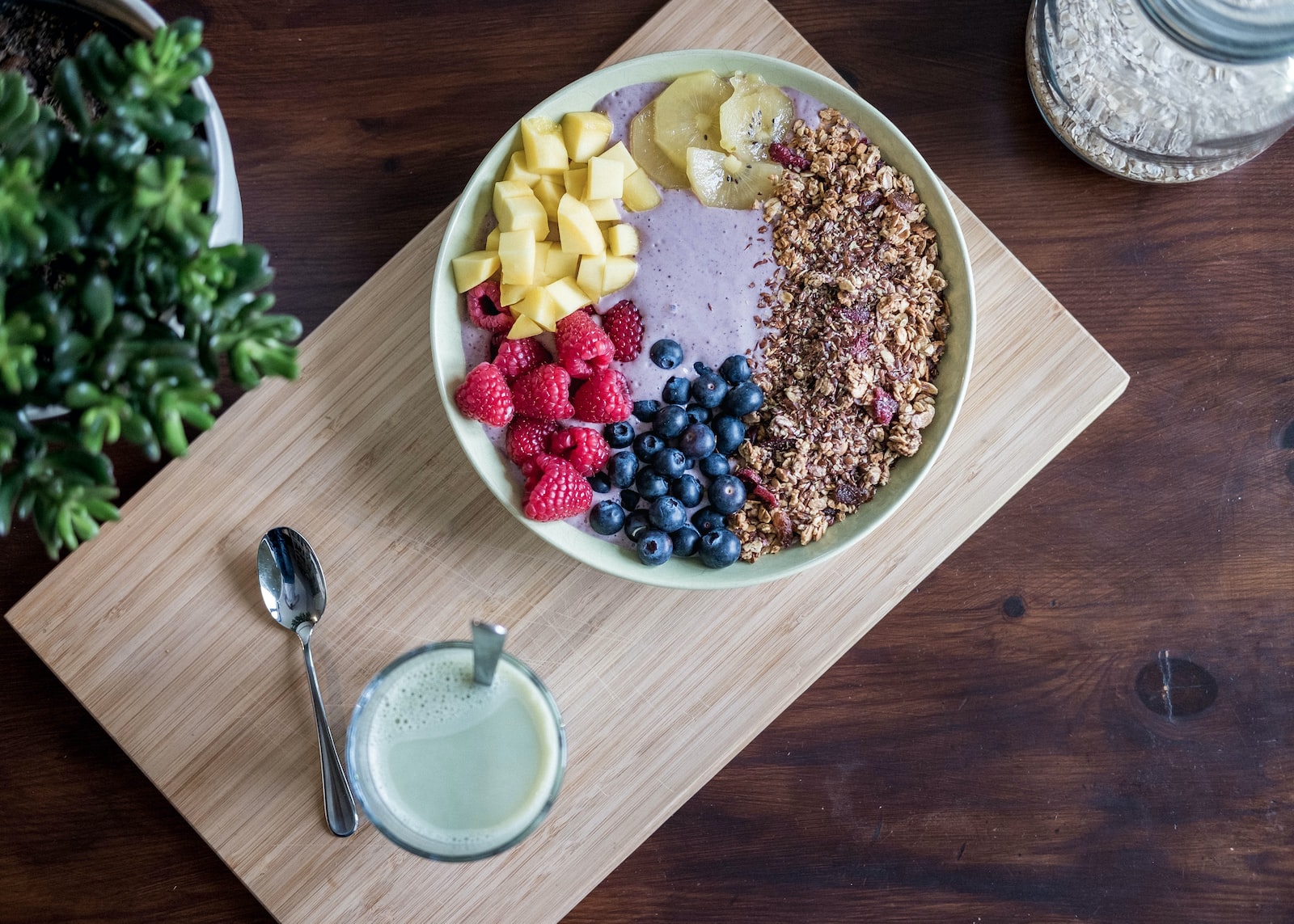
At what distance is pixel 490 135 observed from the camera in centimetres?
153

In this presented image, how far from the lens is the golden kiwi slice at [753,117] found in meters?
1.38

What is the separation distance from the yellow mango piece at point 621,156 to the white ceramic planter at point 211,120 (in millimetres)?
484

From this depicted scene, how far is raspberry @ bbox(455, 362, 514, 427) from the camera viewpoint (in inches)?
50.9

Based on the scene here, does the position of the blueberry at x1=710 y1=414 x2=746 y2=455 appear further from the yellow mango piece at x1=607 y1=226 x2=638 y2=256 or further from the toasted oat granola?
the yellow mango piece at x1=607 y1=226 x2=638 y2=256

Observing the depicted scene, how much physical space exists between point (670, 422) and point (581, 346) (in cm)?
16

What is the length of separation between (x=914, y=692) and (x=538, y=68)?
114cm

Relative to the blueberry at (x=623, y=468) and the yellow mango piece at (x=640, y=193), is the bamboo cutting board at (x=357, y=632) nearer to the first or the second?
the blueberry at (x=623, y=468)

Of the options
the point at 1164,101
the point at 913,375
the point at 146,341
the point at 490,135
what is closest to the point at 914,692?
the point at 913,375

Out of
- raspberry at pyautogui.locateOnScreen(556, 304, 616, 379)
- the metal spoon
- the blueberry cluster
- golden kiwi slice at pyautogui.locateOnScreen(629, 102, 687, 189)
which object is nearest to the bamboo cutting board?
the metal spoon

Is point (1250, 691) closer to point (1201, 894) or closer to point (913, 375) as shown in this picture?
point (1201, 894)

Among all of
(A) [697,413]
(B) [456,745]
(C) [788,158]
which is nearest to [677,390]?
(A) [697,413]

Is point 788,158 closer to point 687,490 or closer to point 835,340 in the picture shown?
point 835,340

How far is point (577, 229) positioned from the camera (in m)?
1.33

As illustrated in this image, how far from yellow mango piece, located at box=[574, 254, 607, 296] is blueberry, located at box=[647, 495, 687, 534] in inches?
11.8
